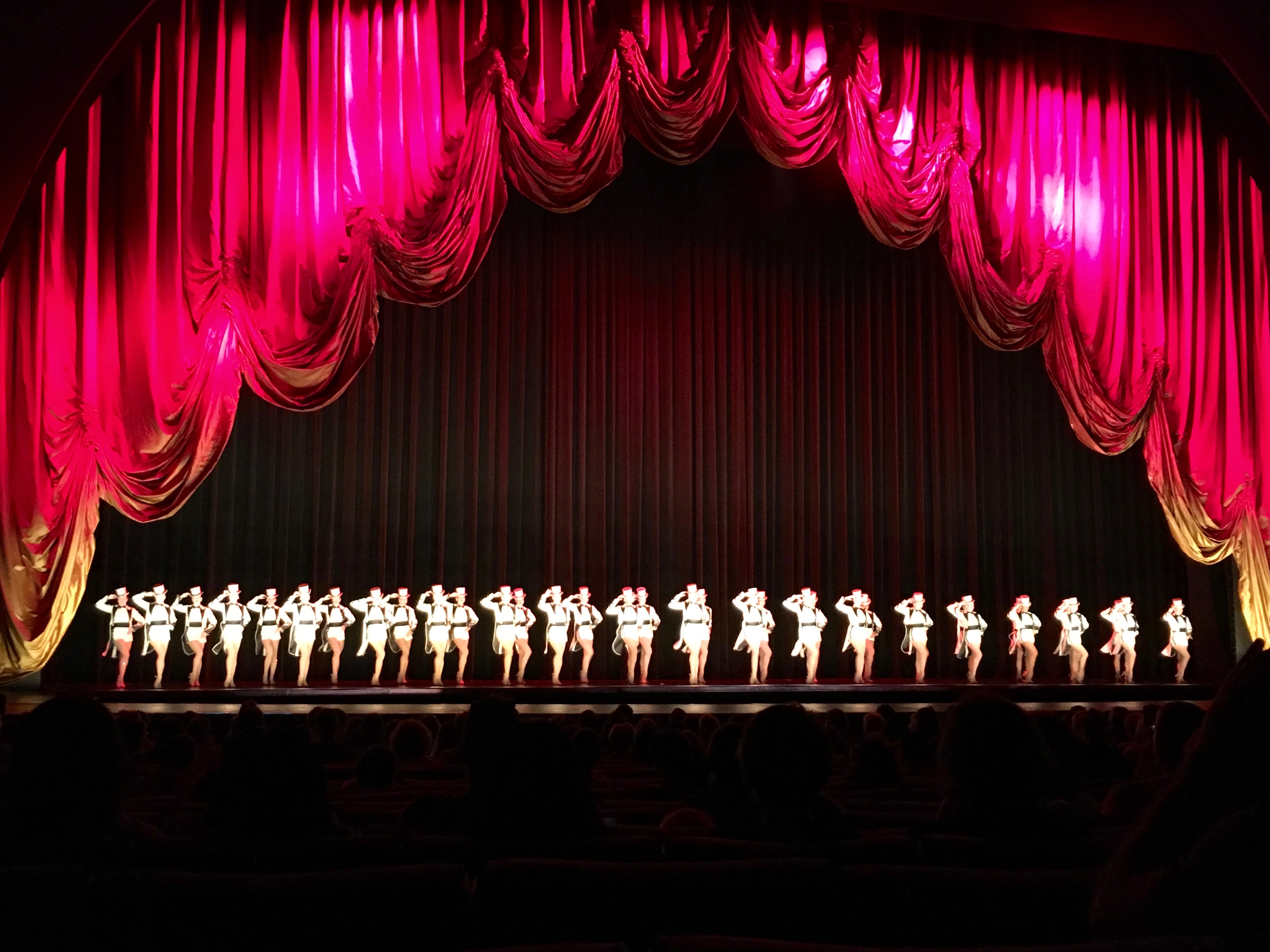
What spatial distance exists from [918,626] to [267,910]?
1233cm

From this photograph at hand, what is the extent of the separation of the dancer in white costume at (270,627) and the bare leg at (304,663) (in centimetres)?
30

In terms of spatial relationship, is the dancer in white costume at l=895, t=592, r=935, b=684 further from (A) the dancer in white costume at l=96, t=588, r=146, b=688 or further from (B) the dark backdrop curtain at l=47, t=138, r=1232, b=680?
(A) the dancer in white costume at l=96, t=588, r=146, b=688

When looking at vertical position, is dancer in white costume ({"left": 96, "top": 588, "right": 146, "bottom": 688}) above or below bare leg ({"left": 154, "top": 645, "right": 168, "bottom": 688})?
above

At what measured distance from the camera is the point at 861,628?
12844mm

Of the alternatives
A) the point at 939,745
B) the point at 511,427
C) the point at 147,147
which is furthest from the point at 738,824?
the point at 511,427

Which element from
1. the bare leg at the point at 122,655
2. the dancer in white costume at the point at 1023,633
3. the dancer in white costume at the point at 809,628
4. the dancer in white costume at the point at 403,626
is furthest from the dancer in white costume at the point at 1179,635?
the bare leg at the point at 122,655

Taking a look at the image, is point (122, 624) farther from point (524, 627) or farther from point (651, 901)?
point (651, 901)

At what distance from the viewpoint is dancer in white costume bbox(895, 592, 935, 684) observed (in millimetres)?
12906

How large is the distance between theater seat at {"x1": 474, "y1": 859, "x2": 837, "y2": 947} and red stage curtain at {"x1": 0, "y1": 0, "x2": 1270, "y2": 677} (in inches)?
305

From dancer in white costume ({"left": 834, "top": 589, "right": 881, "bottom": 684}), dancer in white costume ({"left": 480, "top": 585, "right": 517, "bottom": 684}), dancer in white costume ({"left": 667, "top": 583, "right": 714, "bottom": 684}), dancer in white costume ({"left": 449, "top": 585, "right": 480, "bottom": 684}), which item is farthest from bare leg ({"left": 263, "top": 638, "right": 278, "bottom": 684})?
dancer in white costume ({"left": 834, "top": 589, "right": 881, "bottom": 684})

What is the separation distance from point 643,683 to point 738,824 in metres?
9.44

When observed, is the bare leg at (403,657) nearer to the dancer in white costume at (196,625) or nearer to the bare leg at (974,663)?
the dancer in white costume at (196,625)

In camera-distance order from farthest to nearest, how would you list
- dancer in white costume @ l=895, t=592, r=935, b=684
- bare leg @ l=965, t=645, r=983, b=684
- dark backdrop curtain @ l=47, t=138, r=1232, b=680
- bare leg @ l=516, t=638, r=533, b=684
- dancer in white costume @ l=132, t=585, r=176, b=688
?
dark backdrop curtain @ l=47, t=138, r=1232, b=680 < bare leg @ l=965, t=645, r=983, b=684 < dancer in white costume @ l=895, t=592, r=935, b=684 < bare leg @ l=516, t=638, r=533, b=684 < dancer in white costume @ l=132, t=585, r=176, b=688

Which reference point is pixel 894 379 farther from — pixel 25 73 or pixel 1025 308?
pixel 25 73
